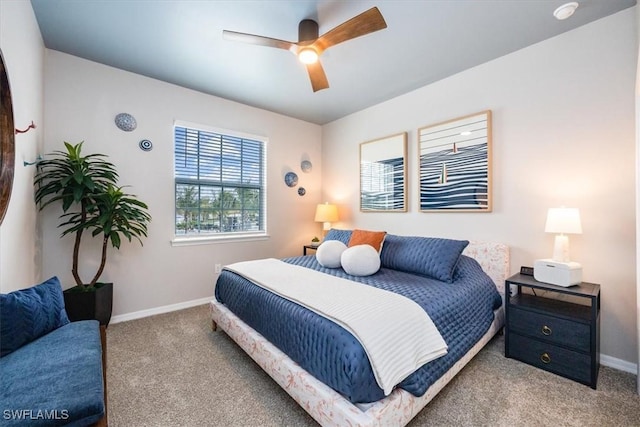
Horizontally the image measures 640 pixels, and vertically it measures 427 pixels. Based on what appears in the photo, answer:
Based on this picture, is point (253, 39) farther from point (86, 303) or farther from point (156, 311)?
point (156, 311)

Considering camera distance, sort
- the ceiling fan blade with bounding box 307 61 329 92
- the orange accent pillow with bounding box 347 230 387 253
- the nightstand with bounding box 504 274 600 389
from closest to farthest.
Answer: the nightstand with bounding box 504 274 600 389
the ceiling fan blade with bounding box 307 61 329 92
the orange accent pillow with bounding box 347 230 387 253

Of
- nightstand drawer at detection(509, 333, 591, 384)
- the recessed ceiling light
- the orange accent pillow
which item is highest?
the recessed ceiling light

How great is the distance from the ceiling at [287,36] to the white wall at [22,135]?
0.33m

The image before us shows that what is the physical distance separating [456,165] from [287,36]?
81.7 inches

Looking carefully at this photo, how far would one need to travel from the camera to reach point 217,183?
12.0 ft

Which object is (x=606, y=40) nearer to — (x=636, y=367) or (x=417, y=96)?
(x=417, y=96)

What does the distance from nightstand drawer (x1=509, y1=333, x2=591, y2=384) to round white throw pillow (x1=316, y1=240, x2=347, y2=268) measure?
1.52 metres

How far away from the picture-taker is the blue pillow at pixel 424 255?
2.32m

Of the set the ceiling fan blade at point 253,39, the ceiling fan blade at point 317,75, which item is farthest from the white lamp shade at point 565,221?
the ceiling fan blade at point 253,39

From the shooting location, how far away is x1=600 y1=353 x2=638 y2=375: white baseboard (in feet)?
6.48

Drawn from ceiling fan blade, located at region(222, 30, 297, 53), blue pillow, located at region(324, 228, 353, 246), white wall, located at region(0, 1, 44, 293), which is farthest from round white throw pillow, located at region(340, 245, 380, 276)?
white wall, located at region(0, 1, 44, 293)

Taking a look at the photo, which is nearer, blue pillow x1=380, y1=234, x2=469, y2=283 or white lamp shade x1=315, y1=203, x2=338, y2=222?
blue pillow x1=380, y1=234, x2=469, y2=283

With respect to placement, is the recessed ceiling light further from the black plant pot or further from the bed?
the black plant pot

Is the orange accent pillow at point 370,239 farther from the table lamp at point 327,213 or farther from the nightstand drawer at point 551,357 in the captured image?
the nightstand drawer at point 551,357
